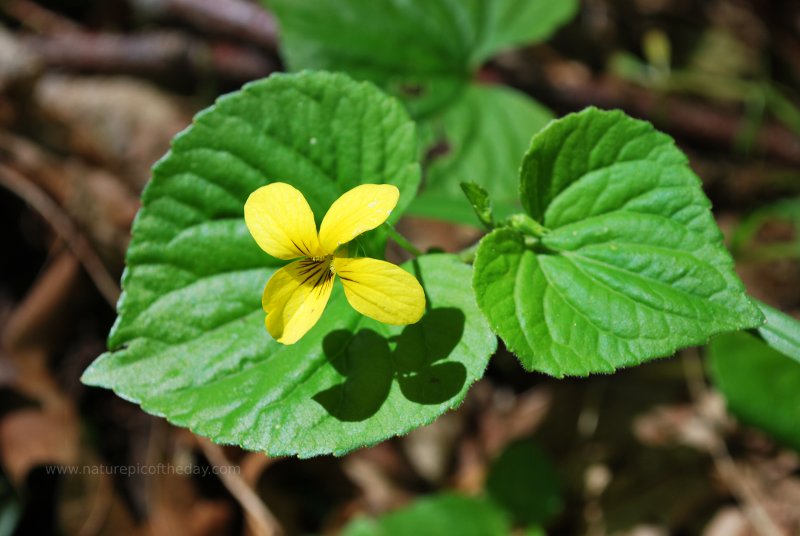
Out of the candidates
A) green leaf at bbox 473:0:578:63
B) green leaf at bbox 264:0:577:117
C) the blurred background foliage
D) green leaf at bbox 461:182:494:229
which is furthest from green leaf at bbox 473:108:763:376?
green leaf at bbox 473:0:578:63

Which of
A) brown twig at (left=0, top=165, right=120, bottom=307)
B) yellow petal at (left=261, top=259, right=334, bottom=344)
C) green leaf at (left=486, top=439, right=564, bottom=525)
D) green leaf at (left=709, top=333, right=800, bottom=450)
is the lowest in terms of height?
green leaf at (left=486, top=439, right=564, bottom=525)

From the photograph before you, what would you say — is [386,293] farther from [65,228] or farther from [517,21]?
[65,228]

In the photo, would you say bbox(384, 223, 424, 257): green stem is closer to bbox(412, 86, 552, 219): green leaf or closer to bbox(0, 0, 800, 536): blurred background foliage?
bbox(0, 0, 800, 536): blurred background foliage

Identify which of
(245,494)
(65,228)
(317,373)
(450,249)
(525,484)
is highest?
(317,373)

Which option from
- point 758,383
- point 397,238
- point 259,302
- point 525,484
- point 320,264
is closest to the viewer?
point 320,264

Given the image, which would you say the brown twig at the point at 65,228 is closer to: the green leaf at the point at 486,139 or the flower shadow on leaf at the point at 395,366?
the green leaf at the point at 486,139

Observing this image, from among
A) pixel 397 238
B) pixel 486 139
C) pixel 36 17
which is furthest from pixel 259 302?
pixel 36 17
